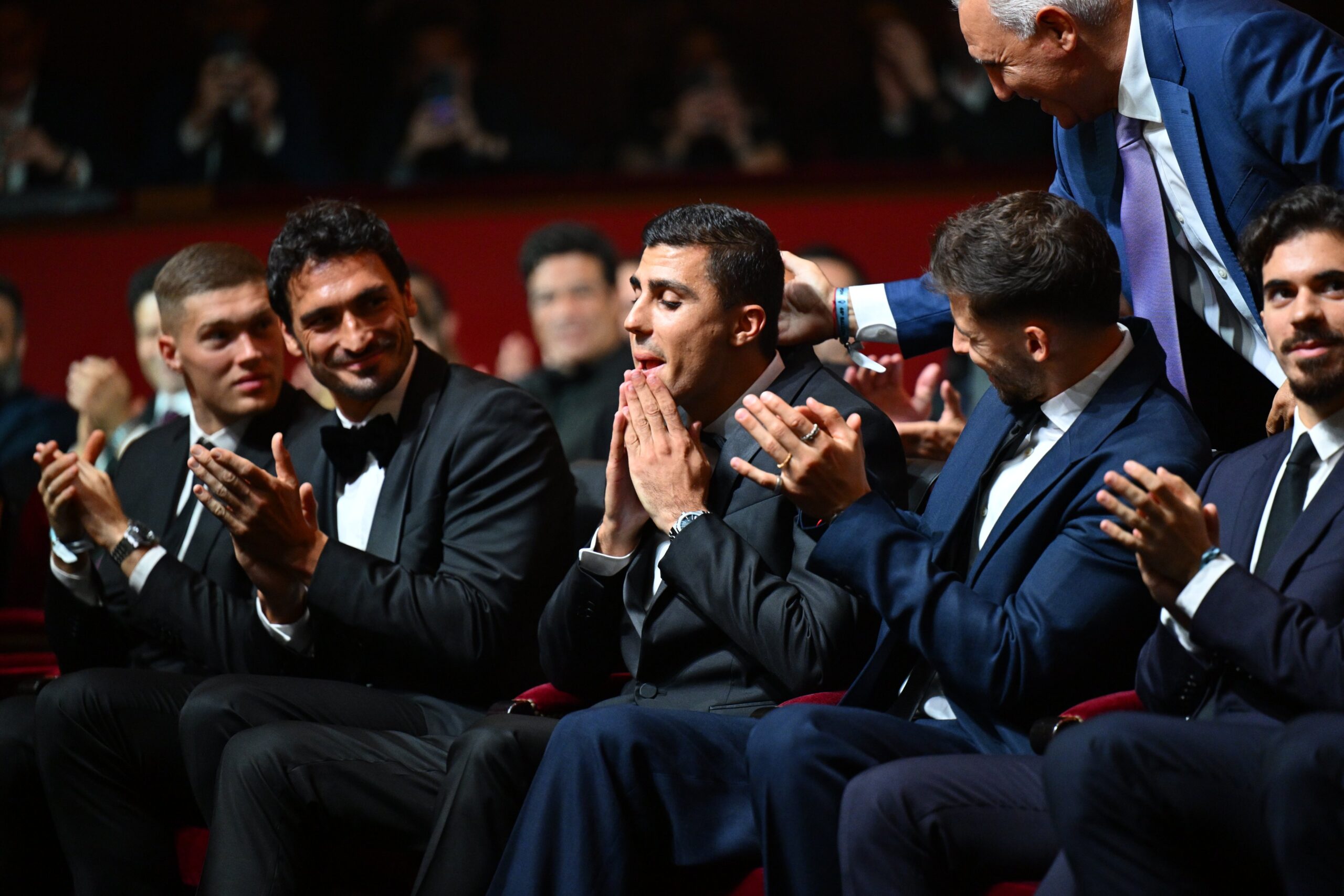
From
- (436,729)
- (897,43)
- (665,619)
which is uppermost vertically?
(897,43)

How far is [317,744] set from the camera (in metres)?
2.23

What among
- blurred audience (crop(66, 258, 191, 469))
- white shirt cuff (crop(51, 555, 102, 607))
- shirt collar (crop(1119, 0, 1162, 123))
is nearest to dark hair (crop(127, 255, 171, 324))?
blurred audience (crop(66, 258, 191, 469))

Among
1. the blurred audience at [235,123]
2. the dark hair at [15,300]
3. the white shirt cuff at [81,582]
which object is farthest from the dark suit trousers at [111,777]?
the blurred audience at [235,123]

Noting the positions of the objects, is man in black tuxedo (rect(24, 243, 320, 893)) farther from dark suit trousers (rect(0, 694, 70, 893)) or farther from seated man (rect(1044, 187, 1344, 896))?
seated man (rect(1044, 187, 1344, 896))

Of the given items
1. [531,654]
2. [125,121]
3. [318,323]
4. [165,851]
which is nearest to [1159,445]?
[531,654]

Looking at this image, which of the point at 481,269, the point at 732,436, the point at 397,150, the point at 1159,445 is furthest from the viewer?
the point at 397,150

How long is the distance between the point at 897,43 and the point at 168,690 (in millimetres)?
4057

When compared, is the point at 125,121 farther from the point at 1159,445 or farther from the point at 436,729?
the point at 1159,445

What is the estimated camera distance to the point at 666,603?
7.46 feet

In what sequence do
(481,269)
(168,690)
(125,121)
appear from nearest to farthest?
(168,690), (481,269), (125,121)

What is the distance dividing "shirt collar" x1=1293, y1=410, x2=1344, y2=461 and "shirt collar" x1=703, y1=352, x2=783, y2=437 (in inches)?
33.5

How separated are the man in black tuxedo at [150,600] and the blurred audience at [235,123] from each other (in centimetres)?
279

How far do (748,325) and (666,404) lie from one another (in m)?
0.23

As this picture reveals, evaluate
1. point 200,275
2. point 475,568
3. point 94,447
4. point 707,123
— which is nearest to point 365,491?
point 475,568
